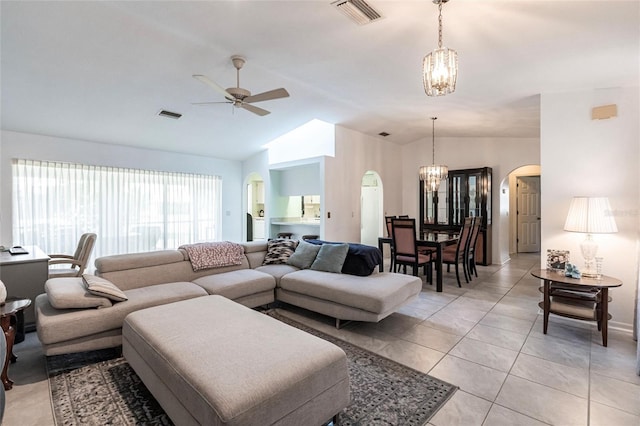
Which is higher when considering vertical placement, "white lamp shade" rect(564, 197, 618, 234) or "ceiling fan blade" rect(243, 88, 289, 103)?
"ceiling fan blade" rect(243, 88, 289, 103)

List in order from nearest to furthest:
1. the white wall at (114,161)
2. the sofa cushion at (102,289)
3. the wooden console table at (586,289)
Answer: the sofa cushion at (102,289) → the wooden console table at (586,289) → the white wall at (114,161)

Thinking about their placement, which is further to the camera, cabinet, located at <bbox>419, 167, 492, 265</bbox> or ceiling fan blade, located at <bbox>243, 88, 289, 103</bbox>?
cabinet, located at <bbox>419, 167, 492, 265</bbox>

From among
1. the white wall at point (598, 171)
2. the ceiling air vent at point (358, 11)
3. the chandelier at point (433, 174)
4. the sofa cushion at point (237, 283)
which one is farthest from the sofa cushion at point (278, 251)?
the white wall at point (598, 171)

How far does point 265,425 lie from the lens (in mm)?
1395

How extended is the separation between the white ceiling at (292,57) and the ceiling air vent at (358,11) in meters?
0.07

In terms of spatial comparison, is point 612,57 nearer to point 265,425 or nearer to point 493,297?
point 493,297

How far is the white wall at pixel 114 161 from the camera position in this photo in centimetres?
460

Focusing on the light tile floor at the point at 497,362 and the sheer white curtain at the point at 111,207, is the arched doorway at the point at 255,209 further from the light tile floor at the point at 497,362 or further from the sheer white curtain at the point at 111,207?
the light tile floor at the point at 497,362

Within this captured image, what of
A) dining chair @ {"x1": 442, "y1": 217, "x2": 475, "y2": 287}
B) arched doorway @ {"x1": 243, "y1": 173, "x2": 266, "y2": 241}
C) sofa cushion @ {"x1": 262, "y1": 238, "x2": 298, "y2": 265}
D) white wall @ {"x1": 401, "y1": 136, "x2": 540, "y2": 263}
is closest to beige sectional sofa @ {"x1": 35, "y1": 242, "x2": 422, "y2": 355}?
sofa cushion @ {"x1": 262, "y1": 238, "x2": 298, "y2": 265}

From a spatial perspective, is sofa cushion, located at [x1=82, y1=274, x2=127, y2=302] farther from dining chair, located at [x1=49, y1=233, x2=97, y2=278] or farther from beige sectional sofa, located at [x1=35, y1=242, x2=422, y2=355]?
dining chair, located at [x1=49, y1=233, x2=97, y2=278]

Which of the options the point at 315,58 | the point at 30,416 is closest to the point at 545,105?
the point at 315,58

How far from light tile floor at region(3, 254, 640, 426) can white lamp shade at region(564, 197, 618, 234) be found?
1.06 m

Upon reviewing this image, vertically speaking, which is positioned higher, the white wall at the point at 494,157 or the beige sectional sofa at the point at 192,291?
the white wall at the point at 494,157

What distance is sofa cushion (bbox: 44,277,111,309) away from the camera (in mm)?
2402
